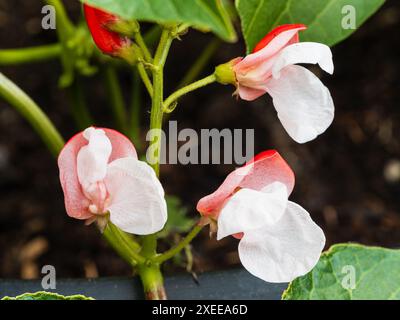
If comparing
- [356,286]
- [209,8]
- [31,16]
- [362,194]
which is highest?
[209,8]

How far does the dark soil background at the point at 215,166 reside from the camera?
119cm

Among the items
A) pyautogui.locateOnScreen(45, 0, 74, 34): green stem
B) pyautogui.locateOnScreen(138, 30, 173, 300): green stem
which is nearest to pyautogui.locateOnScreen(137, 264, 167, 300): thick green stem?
pyautogui.locateOnScreen(138, 30, 173, 300): green stem

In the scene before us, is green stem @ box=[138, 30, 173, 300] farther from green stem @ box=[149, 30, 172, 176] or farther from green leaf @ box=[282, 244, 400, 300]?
green leaf @ box=[282, 244, 400, 300]

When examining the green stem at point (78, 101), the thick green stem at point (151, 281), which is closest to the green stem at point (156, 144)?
the thick green stem at point (151, 281)

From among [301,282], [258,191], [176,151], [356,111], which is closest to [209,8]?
[258,191]

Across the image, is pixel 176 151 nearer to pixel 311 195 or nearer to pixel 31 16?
pixel 311 195

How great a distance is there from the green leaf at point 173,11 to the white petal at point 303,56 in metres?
0.09

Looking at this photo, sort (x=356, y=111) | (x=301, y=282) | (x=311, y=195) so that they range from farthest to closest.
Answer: (x=356, y=111) → (x=311, y=195) → (x=301, y=282)

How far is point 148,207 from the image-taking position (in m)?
0.59

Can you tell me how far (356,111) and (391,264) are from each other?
652mm

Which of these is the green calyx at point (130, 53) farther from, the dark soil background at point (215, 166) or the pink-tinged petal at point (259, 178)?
the dark soil background at point (215, 166)

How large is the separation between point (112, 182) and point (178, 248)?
0.10 m

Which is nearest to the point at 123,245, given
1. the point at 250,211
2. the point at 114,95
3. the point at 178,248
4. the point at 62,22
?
the point at 178,248

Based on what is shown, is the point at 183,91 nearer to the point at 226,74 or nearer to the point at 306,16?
the point at 226,74
